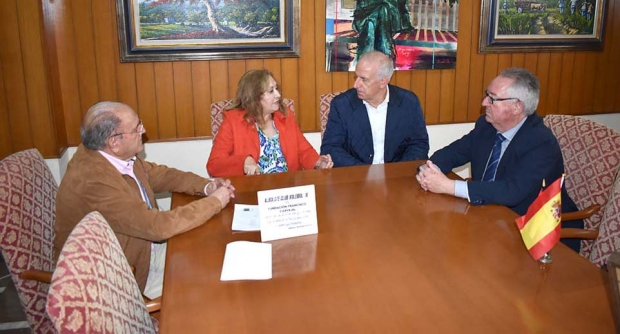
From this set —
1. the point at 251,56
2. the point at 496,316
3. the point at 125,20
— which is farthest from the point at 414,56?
the point at 496,316

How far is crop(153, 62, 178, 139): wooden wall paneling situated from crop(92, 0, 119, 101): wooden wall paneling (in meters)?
0.29

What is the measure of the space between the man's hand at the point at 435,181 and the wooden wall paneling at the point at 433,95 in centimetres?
206

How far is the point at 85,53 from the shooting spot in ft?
12.0

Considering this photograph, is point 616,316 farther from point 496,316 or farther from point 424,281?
point 424,281

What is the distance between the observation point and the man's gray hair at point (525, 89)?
7.86 feet

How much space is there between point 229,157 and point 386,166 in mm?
861

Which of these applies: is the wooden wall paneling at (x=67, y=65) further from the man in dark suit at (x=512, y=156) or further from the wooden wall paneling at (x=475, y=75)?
the wooden wall paneling at (x=475, y=75)

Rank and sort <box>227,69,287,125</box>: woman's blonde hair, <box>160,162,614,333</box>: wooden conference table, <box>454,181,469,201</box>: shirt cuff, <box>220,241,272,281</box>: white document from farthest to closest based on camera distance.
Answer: <box>227,69,287,125</box>: woman's blonde hair < <box>454,181,469,201</box>: shirt cuff < <box>220,241,272,281</box>: white document < <box>160,162,614,333</box>: wooden conference table

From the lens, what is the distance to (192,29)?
3.73 metres

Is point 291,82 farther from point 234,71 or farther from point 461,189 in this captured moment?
point 461,189

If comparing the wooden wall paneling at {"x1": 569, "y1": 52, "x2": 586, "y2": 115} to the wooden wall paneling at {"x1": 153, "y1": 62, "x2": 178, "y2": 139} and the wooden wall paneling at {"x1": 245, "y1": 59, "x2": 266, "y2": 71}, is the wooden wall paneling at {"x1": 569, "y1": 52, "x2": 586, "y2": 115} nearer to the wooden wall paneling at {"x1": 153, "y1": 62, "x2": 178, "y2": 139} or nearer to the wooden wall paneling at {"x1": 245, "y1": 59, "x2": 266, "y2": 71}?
the wooden wall paneling at {"x1": 245, "y1": 59, "x2": 266, "y2": 71}

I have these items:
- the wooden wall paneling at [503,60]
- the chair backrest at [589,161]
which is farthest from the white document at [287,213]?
the wooden wall paneling at [503,60]

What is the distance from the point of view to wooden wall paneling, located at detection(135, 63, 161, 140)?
3.77 meters

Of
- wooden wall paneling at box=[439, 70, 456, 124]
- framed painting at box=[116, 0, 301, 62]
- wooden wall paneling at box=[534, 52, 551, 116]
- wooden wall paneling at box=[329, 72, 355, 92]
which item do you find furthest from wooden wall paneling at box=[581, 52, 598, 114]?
framed painting at box=[116, 0, 301, 62]
